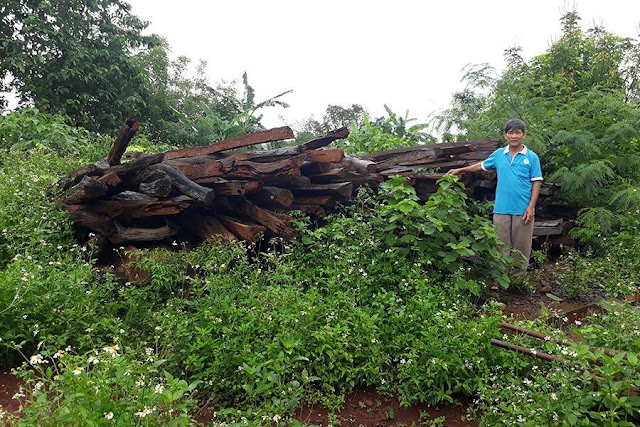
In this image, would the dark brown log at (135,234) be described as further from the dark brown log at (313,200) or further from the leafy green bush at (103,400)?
the leafy green bush at (103,400)

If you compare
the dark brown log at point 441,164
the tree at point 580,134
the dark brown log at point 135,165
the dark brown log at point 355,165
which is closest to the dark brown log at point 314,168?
the dark brown log at point 355,165

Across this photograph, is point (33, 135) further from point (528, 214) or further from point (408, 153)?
point (528, 214)

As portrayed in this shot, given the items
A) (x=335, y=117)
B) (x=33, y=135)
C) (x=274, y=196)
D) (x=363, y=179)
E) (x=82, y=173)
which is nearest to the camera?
(x=82, y=173)

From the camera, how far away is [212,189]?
4750 mm

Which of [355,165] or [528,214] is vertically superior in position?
[355,165]

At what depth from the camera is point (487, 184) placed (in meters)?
7.62

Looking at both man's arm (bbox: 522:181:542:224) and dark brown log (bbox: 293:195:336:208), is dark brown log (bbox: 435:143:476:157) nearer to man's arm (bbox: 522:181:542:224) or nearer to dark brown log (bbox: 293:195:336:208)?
man's arm (bbox: 522:181:542:224)

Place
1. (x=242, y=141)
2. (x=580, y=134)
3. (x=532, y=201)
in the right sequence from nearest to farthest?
(x=242, y=141) → (x=532, y=201) → (x=580, y=134)

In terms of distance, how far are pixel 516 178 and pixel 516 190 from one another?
16cm

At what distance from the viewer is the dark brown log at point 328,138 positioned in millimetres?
5637

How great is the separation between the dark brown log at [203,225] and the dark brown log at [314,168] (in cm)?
143

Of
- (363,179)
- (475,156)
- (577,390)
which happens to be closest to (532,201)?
(475,156)

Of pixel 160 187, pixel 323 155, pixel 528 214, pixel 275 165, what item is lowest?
pixel 528 214

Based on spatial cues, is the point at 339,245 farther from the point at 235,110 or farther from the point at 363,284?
the point at 235,110
